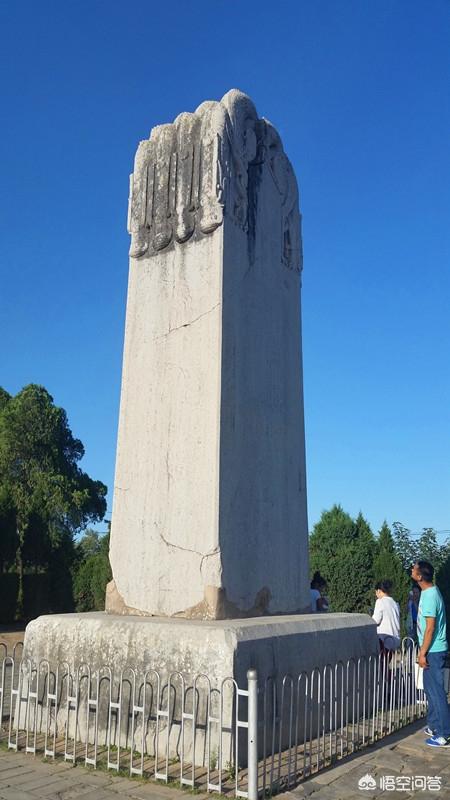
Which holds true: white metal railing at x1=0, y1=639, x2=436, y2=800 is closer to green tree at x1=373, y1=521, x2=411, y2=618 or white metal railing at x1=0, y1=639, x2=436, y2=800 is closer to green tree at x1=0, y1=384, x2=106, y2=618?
green tree at x1=373, y1=521, x2=411, y2=618

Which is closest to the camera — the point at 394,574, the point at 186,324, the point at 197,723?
the point at 197,723

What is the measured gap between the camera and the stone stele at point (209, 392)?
5.91 m

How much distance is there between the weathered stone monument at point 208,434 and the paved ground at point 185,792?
2.53 ft

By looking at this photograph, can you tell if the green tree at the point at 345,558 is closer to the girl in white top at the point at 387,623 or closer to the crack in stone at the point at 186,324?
the girl in white top at the point at 387,623

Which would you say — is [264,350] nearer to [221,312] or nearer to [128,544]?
[221,312]

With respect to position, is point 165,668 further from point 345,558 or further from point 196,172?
point 345,558

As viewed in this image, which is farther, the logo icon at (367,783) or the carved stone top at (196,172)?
the carved stone top at (196,172)

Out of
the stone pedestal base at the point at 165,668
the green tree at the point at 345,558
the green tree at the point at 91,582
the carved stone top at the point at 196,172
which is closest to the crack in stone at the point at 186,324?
the carved stone top at the point at 196,172

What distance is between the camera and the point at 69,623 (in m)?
5.84

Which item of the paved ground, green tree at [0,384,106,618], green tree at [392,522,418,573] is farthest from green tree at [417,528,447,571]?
the paved ground

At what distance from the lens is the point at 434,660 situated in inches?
240

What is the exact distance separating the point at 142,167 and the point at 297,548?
4.04 metres

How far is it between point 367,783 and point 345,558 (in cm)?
1172

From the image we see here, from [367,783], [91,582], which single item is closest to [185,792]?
[367,783]
